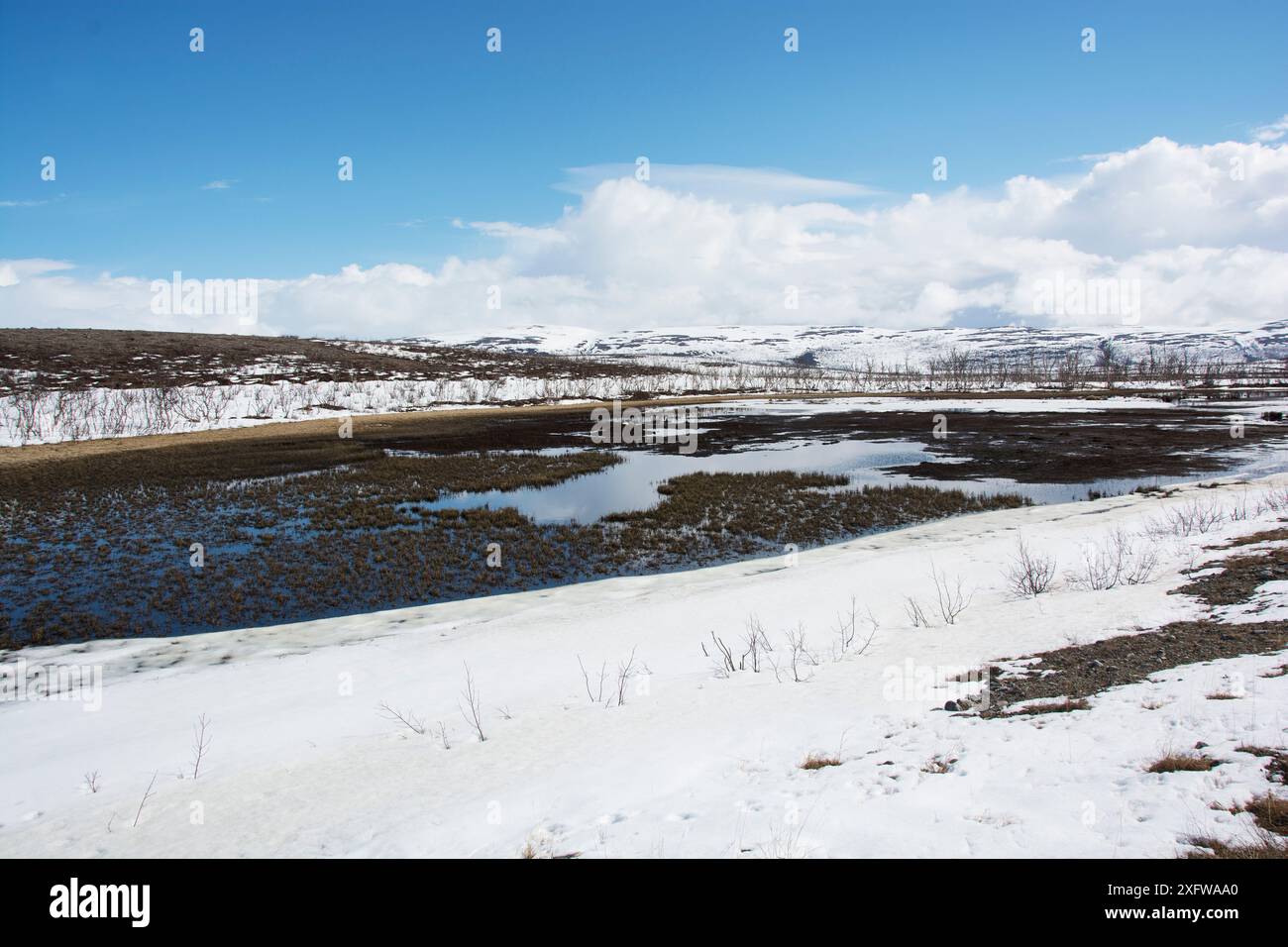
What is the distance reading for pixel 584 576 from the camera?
15.0m

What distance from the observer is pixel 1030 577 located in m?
10.9

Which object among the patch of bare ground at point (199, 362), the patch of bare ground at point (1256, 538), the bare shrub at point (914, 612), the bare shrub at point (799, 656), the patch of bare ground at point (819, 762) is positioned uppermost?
the patch of bare ground at point (199, 362)

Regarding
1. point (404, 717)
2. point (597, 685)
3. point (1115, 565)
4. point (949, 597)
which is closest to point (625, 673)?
point (597, 685)

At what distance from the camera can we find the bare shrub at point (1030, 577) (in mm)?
10961

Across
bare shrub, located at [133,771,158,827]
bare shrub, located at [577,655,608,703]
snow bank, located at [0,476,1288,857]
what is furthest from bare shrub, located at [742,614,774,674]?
bare shrub, located at [133,771,158,827]

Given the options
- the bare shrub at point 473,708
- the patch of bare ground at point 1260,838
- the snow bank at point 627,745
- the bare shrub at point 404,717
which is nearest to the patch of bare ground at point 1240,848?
the patch of bare ground at point 1260,838

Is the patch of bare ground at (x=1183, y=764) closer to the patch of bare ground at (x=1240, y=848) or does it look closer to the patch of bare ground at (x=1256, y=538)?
the patch of bare ground at (x=1240, y=848)

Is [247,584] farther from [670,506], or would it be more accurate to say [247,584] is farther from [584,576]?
[670,506]

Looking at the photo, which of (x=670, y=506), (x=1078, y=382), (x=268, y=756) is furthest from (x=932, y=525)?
(x=1078, y=382)

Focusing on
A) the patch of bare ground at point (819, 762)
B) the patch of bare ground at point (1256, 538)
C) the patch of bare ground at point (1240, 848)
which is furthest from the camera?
the patch of bare ground at point (1256, 538)

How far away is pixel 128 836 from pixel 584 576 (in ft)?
33.1

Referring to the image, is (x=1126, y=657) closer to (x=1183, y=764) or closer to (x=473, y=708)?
(x=1183, y=764)
